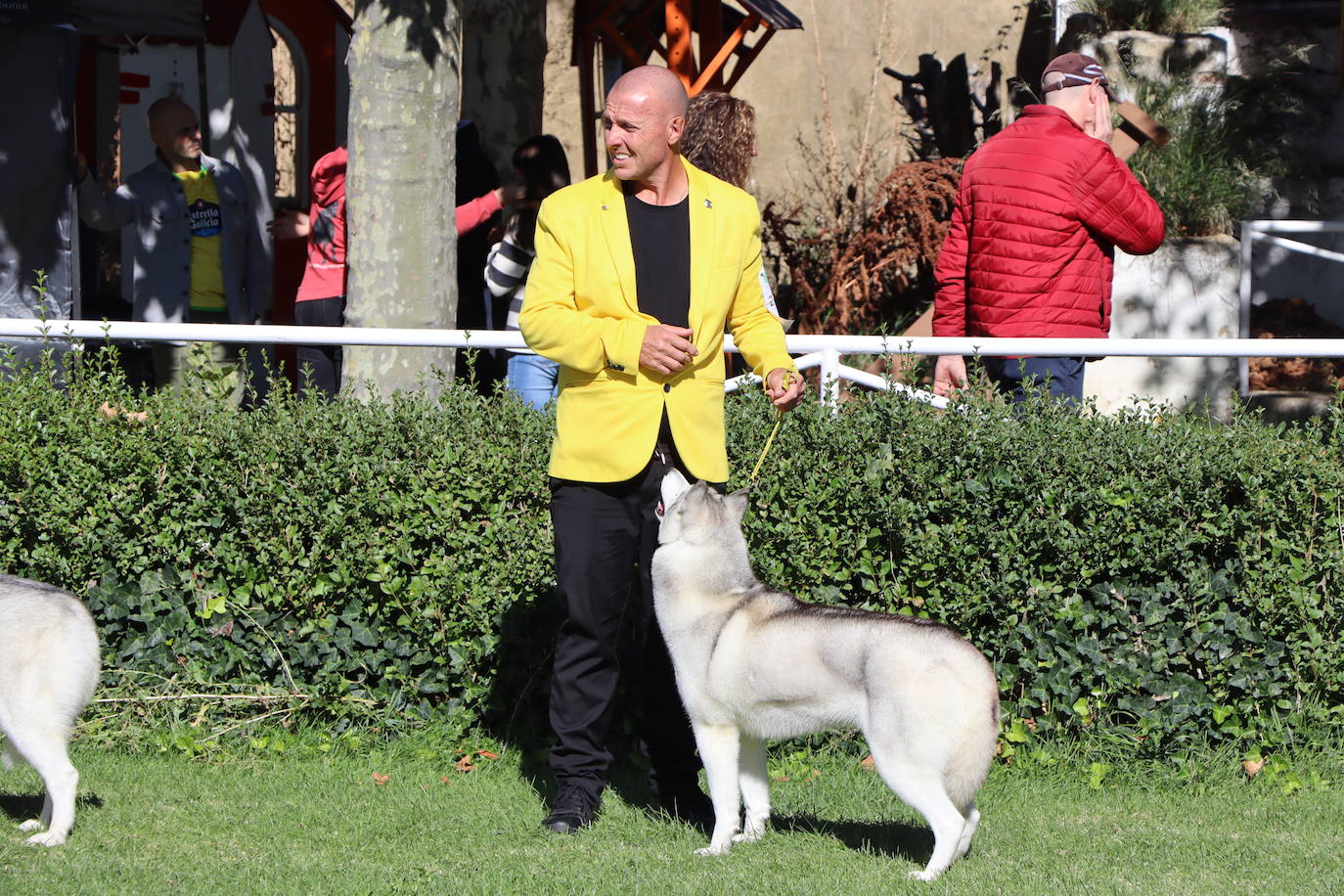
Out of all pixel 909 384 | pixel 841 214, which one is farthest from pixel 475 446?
pixel 841 214

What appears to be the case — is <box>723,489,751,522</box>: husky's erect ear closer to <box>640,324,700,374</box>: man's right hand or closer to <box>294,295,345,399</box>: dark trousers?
<box>640,324,700,374</box>: man's right hand

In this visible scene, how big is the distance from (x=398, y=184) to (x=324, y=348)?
1.57 metres

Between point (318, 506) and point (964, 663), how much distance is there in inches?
102

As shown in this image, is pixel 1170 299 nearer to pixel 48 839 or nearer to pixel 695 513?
pixel 695 513

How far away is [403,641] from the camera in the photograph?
5.60 metres

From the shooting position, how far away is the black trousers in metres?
4.71

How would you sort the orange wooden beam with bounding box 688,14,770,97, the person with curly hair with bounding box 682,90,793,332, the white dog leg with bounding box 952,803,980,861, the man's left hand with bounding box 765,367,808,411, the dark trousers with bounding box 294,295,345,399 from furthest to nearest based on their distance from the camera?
1. the orange wooden beam with bounding box 688,14,770,97
2. the dark trousers with bounding box 294,295,345,399
3. the person with curly hair with bounding box 682,90,793,332
4. the man's left hand with bounding box 765,367,808,411
5. the white dog leg with bounding box 952,803,980,861

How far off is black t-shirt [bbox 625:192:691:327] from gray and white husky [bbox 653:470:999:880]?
55 cm

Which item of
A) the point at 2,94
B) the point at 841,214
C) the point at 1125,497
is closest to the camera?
the point at 1125,497

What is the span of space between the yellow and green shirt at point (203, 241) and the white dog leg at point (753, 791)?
17.7 feet

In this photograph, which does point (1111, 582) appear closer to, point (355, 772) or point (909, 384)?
point (909, 384)

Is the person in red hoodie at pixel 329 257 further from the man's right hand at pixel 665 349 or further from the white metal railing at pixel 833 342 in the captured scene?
the man's right hand at pixel 665 349

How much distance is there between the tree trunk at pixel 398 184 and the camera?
668 centimetres

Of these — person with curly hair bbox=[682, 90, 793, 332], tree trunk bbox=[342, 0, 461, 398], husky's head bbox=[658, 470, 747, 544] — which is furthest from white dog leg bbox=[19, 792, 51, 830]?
person with curly hair bbox=[682, 90, 793, 332]
